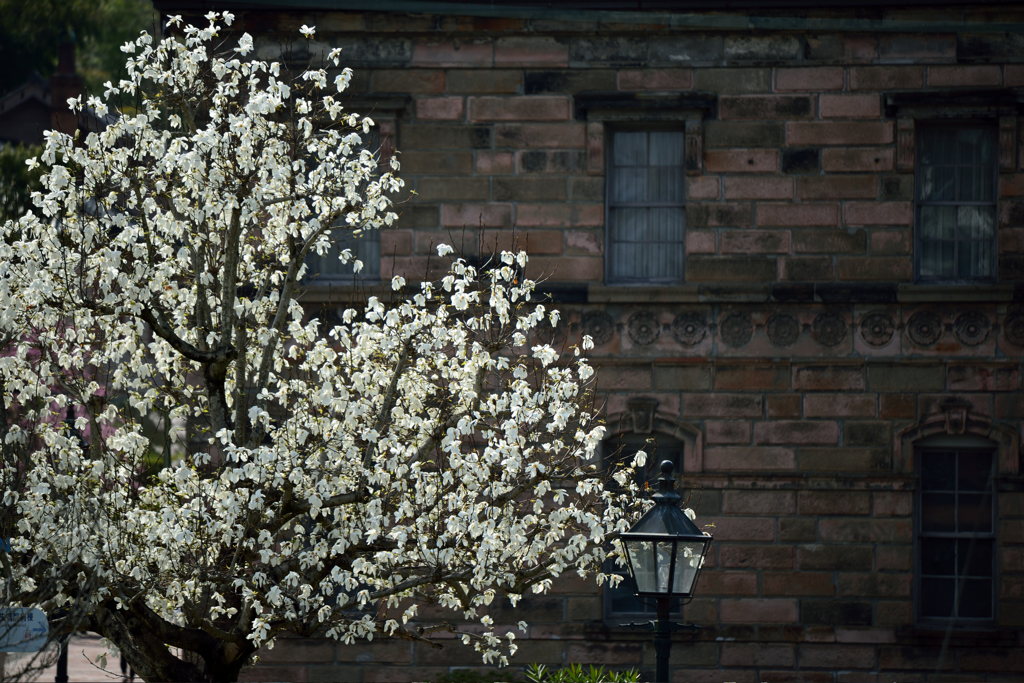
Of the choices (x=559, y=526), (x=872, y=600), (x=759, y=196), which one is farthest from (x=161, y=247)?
(x=872, y=600)

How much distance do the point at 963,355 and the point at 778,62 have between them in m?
4.24

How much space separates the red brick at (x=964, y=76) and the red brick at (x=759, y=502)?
5.38 meters

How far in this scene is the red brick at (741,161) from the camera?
15250 mm

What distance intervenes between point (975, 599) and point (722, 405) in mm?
3895

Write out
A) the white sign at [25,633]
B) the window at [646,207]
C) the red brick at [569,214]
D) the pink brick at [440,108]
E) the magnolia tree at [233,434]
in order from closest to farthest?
1. the white sign at [25,633]
2. the magnolia tree at [233,434]
3. the red brick at [569,214]
4. the pink brick at [440,108]
5. the window at [646,207]

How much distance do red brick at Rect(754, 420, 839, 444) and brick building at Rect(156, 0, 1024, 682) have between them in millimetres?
24

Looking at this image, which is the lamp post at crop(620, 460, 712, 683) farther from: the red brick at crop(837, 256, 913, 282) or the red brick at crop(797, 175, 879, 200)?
the red brick at crop(797, 175, 879, 200)

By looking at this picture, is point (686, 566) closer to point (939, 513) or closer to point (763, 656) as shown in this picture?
point (763, 656)

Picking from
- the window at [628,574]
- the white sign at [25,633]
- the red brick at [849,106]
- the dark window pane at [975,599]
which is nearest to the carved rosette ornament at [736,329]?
the window at [628,574]

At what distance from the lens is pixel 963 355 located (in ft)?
49.1

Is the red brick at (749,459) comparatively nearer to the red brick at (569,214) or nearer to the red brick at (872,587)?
the red brick at (872,587)

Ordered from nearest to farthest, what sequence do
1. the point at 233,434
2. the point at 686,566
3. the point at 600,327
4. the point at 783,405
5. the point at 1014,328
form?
the point at 686,566 → the point at 233,434 → the point at 1014,328 → the point at 783,405 → the point at 600,327

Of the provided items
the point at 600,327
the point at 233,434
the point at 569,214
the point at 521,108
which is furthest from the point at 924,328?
the point at 233,434

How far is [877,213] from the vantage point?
15.2 metres
